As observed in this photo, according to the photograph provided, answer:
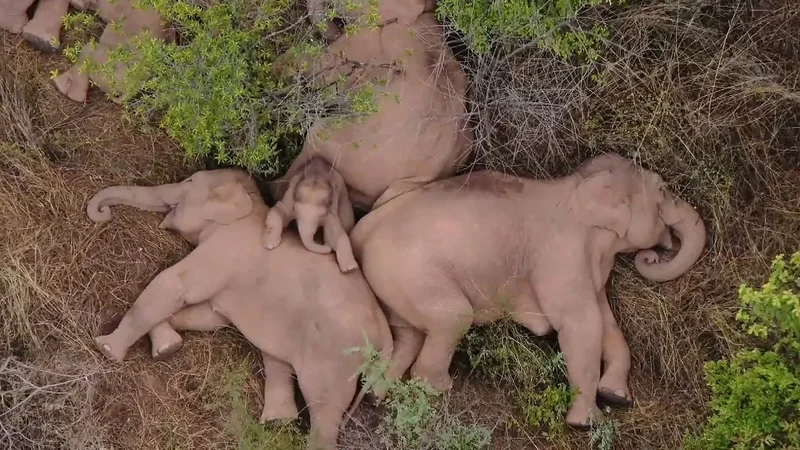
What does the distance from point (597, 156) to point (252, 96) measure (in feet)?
3.70

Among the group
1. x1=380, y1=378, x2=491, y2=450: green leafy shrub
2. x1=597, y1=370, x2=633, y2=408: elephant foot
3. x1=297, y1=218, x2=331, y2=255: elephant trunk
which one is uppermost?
x1=297, y1=218, x2=331, y2=255: elephant trunk

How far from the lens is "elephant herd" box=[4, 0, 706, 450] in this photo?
9.03ft

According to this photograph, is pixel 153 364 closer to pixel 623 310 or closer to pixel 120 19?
pixel 120 19

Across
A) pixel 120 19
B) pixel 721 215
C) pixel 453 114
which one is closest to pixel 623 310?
pixel 721 215

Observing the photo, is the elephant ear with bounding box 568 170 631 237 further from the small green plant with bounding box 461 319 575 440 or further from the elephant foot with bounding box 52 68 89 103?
the elephant foot with bounding box 52 68 89 103

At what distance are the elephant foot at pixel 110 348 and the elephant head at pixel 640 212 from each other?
1.47m

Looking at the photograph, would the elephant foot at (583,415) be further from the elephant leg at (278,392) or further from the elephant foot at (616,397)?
the elephant leg at (278,392)

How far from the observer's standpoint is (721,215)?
292cm

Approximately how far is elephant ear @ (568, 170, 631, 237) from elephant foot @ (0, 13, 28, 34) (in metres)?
1.87

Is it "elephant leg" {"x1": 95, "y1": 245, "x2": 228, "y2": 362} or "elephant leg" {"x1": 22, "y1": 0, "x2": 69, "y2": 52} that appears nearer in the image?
"elephant leg" {"x1": 95, "y1": 245, "x2": 228, "y2": 362}

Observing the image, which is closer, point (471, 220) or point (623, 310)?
point (471, 220)

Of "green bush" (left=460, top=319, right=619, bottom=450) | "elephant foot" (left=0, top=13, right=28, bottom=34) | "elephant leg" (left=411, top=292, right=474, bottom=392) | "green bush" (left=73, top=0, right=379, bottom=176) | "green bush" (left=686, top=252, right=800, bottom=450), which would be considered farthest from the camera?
Answer: "elephant foot" (left=0, top=13, right=28, bottom=34)

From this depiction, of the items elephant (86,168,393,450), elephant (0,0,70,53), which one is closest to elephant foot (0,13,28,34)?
elephant (0,0,70,53)

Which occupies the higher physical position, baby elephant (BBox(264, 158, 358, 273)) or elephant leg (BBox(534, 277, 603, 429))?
baby elephant (BBox(264, 158, 358, 273))
